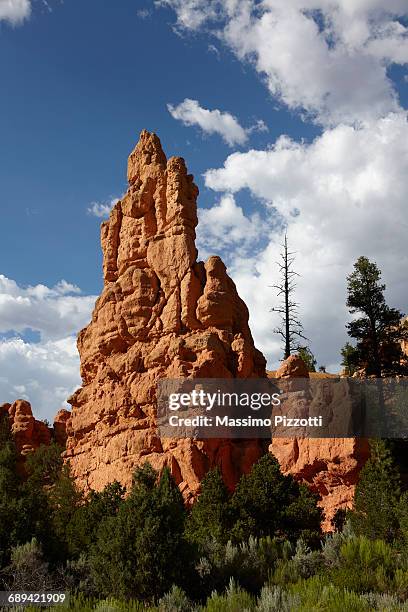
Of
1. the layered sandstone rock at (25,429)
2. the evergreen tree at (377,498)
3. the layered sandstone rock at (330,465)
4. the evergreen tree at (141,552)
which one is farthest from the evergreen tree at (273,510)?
the layered sandstone rock at (25,429)

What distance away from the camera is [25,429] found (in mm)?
48594

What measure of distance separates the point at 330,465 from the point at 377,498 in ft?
21.1

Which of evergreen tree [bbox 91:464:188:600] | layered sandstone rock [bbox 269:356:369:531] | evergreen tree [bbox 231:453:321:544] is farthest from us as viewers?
layered sandstone rock [bbox 269:356:369:531]

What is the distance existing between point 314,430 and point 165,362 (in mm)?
9690

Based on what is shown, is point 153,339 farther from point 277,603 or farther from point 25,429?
point 277,603

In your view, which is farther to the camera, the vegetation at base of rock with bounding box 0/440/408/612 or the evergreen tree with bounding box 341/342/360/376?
the evergreen tree with bounding box 341/342/360/376

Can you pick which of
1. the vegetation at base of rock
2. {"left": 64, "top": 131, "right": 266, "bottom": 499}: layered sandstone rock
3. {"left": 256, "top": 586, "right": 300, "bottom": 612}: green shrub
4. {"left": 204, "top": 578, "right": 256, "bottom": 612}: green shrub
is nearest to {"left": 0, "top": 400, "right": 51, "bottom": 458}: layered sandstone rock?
{"left": 64, "top": 131, "right": 266, "bottom": 499}: layered sandstone rock

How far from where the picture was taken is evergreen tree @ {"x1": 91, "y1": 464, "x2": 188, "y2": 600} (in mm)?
16812

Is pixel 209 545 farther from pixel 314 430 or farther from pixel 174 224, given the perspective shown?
pixel 174 224

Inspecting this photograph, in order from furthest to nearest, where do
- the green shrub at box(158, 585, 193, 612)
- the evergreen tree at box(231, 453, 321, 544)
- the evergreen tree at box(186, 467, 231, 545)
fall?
the evergreen tree at box(231, 453, 321, 544) → the evergreen tree at box(186, 467, 231, 545) → the green shrub at box(158, 585, 193, 612)

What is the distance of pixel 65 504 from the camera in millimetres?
31078

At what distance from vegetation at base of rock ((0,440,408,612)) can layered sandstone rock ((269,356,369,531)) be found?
11.2ft

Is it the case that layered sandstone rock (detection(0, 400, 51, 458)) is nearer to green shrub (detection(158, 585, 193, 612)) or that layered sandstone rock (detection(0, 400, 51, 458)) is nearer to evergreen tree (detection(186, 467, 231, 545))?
evergreen tree (detection(186, 467, 231, 545))

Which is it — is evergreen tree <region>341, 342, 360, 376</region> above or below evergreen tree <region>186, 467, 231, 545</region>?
above
